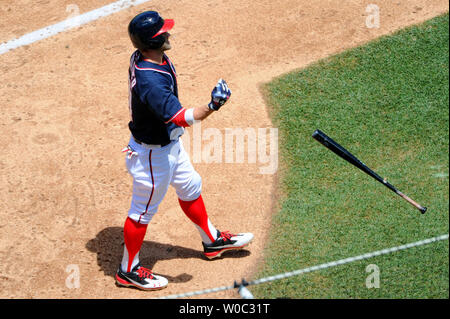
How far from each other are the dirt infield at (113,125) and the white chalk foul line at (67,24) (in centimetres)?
11

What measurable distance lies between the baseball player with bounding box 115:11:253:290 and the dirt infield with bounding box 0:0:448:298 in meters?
0.21

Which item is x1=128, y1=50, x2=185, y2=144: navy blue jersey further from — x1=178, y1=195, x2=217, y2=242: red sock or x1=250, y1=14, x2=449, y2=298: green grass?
x1=250, y1=14, x2=449, y2=298: green grass

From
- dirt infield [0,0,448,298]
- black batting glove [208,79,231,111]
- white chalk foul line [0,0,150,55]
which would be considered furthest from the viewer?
white chalk foul line [0,0,150,55]

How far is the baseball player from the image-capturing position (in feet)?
14.0

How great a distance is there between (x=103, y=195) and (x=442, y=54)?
4137mm

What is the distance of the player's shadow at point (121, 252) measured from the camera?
529cm

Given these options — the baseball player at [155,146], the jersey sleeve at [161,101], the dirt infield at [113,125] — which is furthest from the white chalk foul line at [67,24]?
the jersey sleeve at [161,101]

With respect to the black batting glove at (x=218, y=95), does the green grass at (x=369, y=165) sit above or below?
below

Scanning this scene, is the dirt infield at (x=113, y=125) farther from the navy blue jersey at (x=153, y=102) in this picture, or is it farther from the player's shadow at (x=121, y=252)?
the navy blue jersey at (x=153, y=102)

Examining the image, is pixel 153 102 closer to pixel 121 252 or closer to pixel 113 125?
pixel 121 252

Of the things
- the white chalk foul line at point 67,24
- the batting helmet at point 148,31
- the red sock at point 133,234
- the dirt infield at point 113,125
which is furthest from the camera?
the white chalk foul line at point 67,24

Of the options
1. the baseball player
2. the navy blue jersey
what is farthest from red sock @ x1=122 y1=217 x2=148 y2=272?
the navy blue jersey

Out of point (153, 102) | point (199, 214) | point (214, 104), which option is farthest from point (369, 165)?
point (153, 102)
